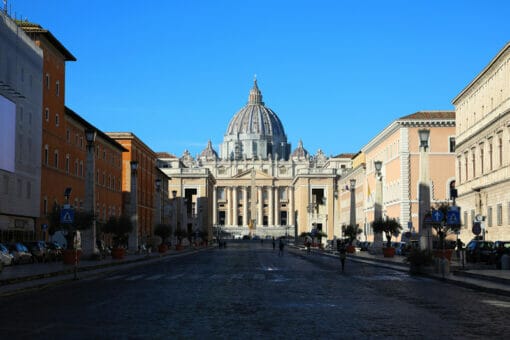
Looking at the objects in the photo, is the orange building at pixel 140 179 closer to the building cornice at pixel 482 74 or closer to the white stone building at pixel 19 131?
the white stone building at pixel 19 131

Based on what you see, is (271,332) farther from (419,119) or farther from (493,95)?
(419,119)

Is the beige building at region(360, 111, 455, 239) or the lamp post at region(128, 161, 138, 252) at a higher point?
the beige building at region(360, 111, 455, 239)

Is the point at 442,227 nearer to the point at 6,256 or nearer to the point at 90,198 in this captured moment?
the point at 90,198

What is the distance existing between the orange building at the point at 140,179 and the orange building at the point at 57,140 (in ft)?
47.0

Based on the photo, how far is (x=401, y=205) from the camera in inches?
3445

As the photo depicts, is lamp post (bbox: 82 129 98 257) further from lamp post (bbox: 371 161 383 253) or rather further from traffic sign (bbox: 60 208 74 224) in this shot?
lamp post (bbox: 371 161 383 253)

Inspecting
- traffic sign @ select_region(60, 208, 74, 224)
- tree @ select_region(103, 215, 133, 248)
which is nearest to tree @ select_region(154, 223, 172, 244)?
tree @ select_region(103, 215, 133, 248)

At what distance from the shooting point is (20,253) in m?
43.8

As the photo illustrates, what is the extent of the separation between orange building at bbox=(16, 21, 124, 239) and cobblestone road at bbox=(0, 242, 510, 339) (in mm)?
37119

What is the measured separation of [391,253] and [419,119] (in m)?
30.8

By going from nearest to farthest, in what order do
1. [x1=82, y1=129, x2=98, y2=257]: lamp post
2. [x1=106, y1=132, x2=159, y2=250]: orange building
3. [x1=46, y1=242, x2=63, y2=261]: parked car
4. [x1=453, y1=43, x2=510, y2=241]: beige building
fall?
[x1=82, y1=129, x2=98, y2=257]: lamp post, [x1=46, y1=242, x2=63, y2=261]: parked car, [x1=453, y1=43, x2=510, y2=241]: beige building, [x1=106, y1=132, x2=159, y2=250]: orange building

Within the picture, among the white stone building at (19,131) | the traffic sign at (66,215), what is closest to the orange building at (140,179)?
the white stone building at (19,131)

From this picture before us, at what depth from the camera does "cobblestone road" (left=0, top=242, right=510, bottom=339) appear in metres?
13.4

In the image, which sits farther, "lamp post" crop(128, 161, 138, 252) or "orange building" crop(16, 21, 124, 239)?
"lamp post" crop(128, 161, 138, 252)
